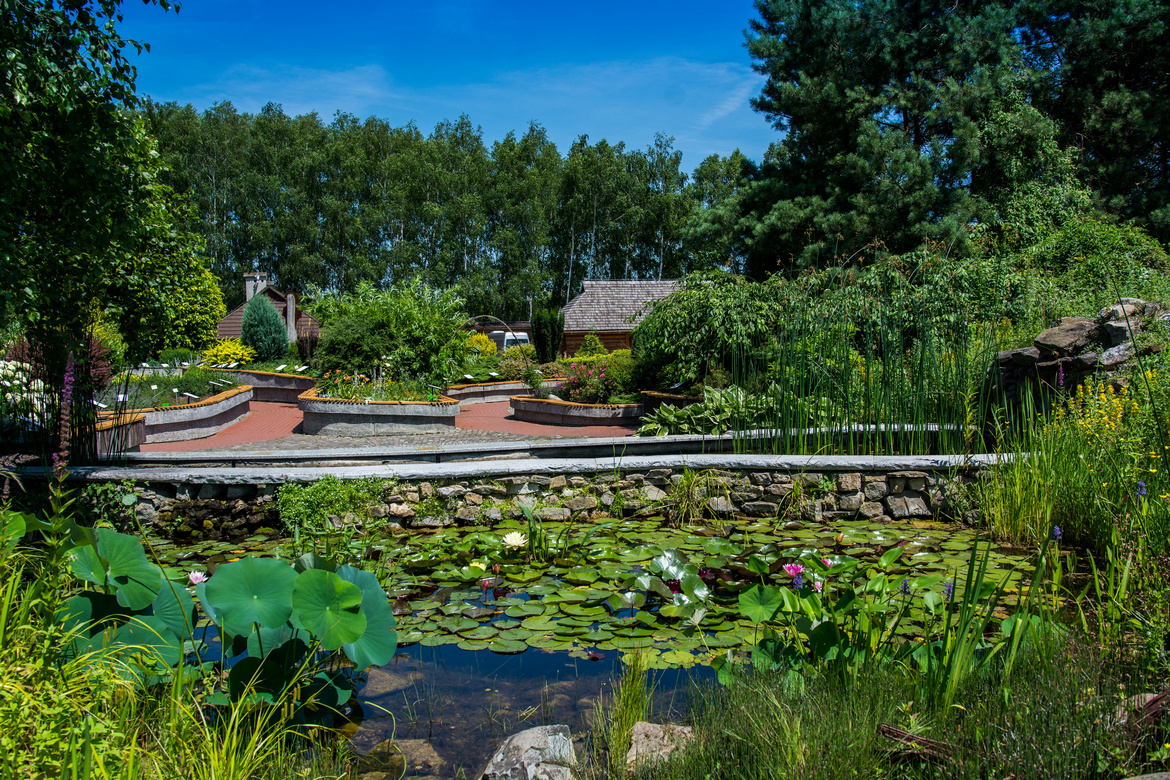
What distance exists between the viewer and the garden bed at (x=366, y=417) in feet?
38.8

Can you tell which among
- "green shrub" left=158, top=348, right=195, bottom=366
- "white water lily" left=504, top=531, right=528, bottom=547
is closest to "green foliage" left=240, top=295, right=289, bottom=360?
"green shrub" left=158, top=348, right=195, bottom=366

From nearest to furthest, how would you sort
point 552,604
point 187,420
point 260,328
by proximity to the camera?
point 552,604 < point 187,420 < point 260,328

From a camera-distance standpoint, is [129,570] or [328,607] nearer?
[328,607]

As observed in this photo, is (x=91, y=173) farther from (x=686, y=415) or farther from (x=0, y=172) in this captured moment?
(x=686, y=415)

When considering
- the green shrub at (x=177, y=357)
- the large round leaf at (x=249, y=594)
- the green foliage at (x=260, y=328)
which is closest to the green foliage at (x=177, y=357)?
the green shrub at (x=177, y=357)

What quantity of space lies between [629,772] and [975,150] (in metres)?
18.8

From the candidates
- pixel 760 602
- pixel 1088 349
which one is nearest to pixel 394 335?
pixel 1088 349

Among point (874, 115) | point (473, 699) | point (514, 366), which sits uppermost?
point (874, 115)

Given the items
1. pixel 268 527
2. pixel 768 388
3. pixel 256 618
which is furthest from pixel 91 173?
pixel 768 388

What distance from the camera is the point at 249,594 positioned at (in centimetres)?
253

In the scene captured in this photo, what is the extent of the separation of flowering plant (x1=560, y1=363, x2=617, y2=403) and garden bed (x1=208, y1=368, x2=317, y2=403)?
8.55 m

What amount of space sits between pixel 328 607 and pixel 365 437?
9.59 meters

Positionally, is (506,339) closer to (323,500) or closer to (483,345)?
(483,345)

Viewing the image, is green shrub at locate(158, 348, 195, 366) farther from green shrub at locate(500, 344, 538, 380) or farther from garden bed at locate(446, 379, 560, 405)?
green shrub at locate(500, 344, 538, 380)
